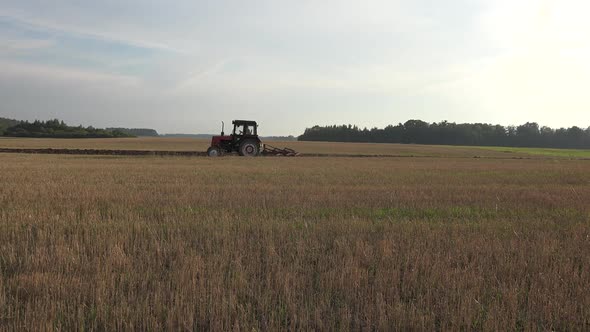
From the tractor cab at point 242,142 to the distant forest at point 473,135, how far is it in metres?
91.8

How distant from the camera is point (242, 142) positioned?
2734 cm

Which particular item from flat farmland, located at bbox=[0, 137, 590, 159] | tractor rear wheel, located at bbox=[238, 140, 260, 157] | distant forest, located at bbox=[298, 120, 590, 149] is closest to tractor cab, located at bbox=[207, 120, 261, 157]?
tractor rear wheel, located at bbox=[238, 140, 260, 157]

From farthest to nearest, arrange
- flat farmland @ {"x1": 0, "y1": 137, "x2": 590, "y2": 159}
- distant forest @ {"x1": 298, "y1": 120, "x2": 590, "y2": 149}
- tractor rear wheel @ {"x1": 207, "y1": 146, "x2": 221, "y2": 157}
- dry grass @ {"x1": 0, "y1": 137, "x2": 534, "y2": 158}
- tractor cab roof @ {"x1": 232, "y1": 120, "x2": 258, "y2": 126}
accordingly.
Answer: distant forest @ {"x1": 298, "y1": 120, "x2": 590, "y2": 149} < dry grass @ {"x1": 0, "y1": 137, "x2": 534, "y2": 158} < flat farmland @ {"x1": 0, "y1": 137, "x2": 590, "y2": 159} < tractor rear wheel @ {"x1": 207, "y1": 146, "x2": 221, "y2": 157} < tractor cab roof @ {"x1": 232, "y1": 120, "x2": 258, "y2": 126}

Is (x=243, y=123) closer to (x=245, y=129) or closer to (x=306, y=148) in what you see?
(x=245, y=129)

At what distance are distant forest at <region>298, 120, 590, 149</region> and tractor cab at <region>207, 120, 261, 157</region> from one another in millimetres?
91795

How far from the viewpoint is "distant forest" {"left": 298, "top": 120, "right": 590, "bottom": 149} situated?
359ft

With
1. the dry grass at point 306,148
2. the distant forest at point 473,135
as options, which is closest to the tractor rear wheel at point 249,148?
the dry grass at point 306,148

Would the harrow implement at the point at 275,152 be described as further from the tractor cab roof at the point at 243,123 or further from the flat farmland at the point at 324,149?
the flat farmland at the point at 324,149

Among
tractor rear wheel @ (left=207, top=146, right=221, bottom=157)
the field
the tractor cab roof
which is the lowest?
the field

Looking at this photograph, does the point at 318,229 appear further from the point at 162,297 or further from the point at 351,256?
the point at 162,297

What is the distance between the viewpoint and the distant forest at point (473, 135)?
10931cm

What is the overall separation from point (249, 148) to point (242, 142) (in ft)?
2.01

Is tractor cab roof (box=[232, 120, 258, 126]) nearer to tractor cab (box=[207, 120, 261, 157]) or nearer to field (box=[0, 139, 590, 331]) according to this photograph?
tractor cab (box=[207, 120, 261, 157])

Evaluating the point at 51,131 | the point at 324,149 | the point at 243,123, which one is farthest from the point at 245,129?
the point at 51,131
